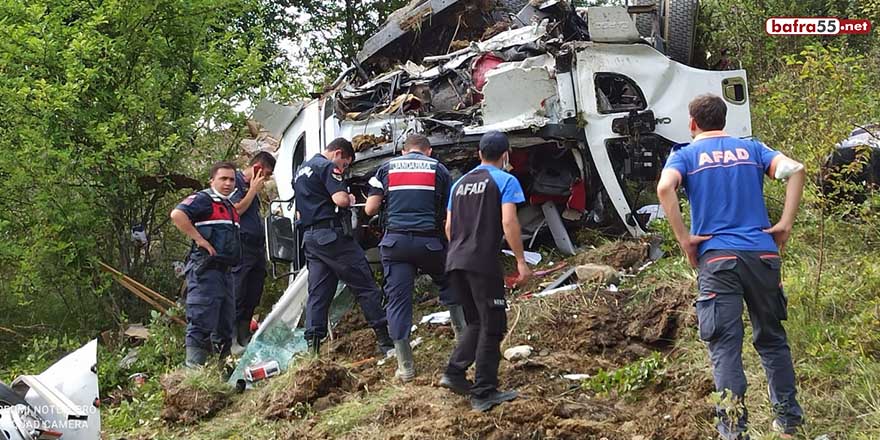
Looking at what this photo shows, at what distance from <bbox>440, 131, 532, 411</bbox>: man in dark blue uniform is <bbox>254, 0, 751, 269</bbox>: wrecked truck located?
211cm

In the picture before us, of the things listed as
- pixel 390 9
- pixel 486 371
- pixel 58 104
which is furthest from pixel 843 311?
pixel 390 9

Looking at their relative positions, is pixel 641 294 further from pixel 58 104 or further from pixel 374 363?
pixel 58 104

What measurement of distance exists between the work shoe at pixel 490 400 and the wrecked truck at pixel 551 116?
240 centimetres

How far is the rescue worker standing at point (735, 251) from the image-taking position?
122 inches

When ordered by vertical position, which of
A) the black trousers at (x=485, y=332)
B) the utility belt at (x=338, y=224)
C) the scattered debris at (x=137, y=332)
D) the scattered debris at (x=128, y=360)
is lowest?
the scattered debris at (x=128, y=360)

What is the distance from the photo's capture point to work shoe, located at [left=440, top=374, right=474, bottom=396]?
13.2 feet

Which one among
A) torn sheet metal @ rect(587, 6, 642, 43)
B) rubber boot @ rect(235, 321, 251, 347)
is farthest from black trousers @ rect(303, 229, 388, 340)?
torn sheet metal @ rect(587, 6, 642, 43)

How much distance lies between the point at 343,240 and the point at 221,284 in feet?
3.04

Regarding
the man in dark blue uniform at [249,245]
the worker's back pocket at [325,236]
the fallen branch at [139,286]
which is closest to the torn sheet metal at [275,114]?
the man in dark blue uniform at [249,245]

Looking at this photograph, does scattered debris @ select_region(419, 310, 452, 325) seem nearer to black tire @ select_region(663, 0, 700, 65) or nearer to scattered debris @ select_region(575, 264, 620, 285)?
scattered debris @ select_region(575, 264, 620, 285)

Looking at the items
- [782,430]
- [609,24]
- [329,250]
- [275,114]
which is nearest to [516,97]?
[609,24]

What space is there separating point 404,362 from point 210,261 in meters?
1.59

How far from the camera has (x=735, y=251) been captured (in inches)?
123

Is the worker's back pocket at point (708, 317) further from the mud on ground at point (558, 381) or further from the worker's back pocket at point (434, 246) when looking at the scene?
the worker's back pocket at point (434, 246)
